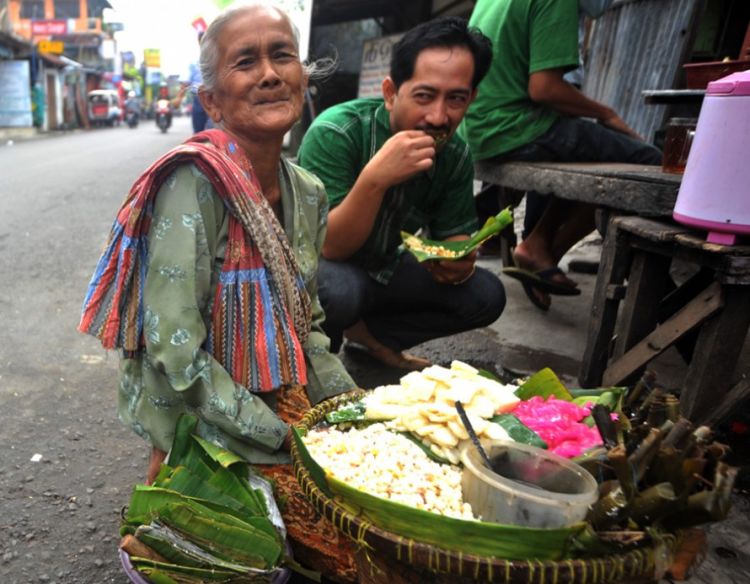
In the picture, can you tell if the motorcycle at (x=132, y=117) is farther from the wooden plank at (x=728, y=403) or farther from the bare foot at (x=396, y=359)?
the wooden plank at (x=728, y=403)

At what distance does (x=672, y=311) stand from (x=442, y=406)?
174 cm

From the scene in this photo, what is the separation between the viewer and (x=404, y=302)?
2.87m

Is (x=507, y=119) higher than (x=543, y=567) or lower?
higher

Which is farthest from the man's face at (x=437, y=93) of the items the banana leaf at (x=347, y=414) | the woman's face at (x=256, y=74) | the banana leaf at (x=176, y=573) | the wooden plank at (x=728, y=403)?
the banana leaf at (x=176, y=573)

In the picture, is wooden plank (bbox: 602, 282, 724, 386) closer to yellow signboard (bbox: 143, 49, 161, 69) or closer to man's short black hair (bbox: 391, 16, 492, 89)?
man's short black hair (bbox: 391, 16, 492, 89)

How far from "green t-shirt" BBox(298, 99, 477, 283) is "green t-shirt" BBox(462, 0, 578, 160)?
30.9 inches

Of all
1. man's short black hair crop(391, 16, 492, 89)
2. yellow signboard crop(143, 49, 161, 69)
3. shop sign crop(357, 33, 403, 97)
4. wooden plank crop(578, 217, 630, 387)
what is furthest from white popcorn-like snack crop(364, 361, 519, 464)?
yellow signboard crop(143, 49, 161, 69)

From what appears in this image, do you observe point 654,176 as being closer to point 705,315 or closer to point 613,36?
point 705,315

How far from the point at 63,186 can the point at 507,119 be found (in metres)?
7.78

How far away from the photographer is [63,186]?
912 cm

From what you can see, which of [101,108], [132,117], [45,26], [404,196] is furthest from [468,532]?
[45,26]

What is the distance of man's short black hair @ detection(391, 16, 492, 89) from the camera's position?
93.4 inches

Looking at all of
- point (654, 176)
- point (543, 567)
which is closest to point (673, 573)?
point (543, 567)

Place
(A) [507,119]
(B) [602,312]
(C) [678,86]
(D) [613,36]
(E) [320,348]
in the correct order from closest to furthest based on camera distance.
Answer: (E) [320,348]
(B) [602,312]
(A) [507,119]
(C) [678,86]
(D) [613,36]
